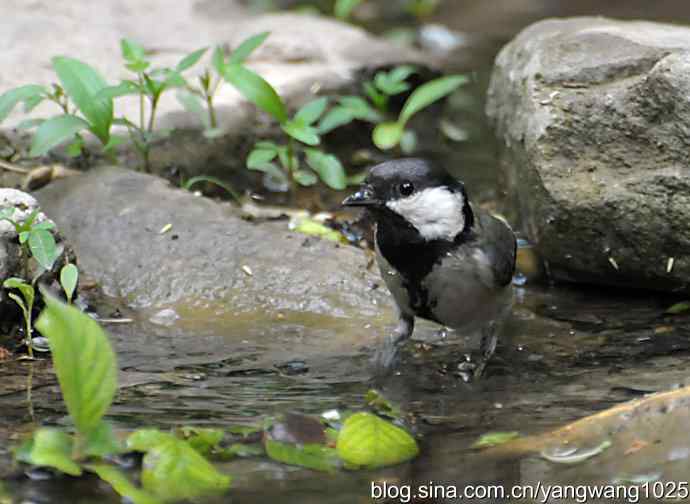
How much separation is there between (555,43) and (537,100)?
18.1 inches

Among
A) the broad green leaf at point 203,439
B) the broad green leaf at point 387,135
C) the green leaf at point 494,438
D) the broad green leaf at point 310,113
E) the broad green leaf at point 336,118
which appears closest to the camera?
the broad green leaf at point 203,439

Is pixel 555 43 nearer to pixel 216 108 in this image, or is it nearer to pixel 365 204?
pixel 365 204

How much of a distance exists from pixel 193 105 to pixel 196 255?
1.33 m

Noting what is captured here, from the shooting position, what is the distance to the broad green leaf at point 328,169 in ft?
20.0

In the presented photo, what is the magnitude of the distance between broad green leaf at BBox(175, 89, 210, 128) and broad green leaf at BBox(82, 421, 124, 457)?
3433mm

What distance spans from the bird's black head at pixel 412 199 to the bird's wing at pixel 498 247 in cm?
A: 18

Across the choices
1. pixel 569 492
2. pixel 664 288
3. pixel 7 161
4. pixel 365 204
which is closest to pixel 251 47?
pixel 7 161

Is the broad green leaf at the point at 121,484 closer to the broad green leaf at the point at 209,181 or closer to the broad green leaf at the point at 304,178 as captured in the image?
the broad green leaf at the point at 209,181

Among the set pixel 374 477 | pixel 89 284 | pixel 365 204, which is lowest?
pixel 89 284

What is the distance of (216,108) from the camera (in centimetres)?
718

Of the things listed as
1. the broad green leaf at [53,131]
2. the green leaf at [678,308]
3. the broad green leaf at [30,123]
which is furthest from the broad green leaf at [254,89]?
the green leaf at [678,308]

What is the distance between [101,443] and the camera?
3.40 metres

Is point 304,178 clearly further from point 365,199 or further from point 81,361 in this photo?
point 81,361

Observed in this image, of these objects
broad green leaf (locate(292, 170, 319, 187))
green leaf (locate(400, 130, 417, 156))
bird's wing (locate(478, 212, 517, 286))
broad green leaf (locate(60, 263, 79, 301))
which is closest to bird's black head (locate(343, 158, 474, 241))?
bird's wing (locate(478, 212, 517, 286))
